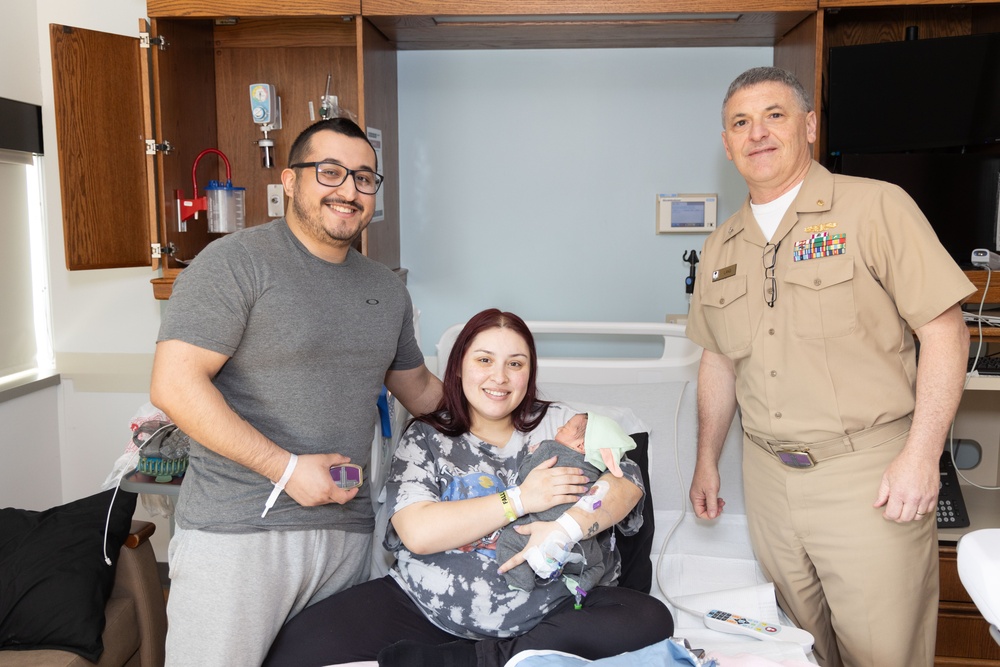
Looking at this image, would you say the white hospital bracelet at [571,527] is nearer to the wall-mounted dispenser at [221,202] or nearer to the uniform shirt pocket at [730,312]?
the uniform shirt pocket at [730,312]

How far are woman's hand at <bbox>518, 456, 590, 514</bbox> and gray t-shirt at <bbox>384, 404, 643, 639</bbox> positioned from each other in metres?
0.12

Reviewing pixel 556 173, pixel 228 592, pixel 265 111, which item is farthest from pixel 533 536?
pixel 265 111

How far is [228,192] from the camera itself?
303 centimetres

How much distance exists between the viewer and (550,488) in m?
1.93

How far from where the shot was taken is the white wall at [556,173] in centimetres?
313

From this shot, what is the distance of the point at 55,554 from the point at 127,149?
1.29m

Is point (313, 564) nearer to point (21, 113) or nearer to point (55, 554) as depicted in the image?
point (55, 554)

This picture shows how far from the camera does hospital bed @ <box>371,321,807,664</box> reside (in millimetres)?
2289

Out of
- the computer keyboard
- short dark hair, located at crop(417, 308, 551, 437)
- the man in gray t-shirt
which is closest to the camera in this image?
the man in gray t-shirt

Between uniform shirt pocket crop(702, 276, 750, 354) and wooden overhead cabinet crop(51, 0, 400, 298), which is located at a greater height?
wooden overhead cabinet crop(51, 0, 400, 298)

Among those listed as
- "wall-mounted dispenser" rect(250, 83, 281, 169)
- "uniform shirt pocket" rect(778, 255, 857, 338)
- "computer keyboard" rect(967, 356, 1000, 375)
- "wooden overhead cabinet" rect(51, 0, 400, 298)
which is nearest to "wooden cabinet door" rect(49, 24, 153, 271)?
"wooden overhead cabinet" rect(51, 0, 400, 298)

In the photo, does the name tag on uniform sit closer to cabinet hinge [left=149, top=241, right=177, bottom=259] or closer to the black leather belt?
the black leather belt

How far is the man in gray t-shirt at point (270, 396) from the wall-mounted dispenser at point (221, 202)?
1.14 metres

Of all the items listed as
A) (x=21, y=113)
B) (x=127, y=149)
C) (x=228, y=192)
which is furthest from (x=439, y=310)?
(x=21, y=113)
